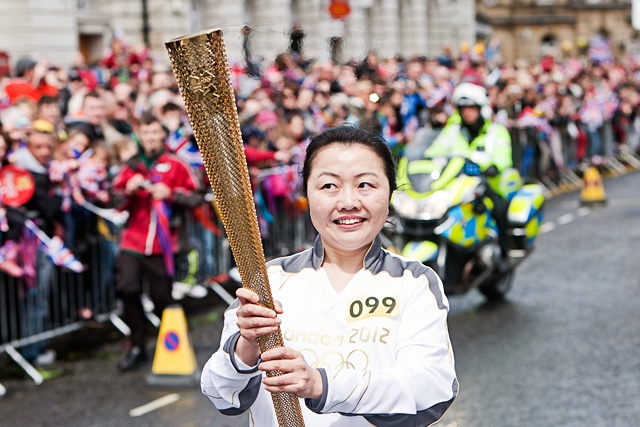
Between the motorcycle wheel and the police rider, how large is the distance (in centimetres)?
99

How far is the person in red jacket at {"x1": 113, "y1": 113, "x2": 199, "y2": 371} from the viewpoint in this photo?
8.08 metres

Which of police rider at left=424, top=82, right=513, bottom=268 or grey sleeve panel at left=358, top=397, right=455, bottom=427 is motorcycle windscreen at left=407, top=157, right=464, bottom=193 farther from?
grey sleeve panel at left=358, top=397, right=455, bottom=427

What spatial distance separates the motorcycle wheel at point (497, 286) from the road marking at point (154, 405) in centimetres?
359

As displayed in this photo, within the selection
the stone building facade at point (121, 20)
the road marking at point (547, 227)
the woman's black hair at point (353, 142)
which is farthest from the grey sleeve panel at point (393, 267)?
the road marking at point (547, 227)

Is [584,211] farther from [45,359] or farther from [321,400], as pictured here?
[321,400]

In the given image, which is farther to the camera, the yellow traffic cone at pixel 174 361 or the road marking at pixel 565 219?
the road marking at pixel 565 219

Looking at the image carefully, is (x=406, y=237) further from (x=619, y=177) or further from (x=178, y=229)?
(x=619, y=177)

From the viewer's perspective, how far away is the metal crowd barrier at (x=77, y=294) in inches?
324

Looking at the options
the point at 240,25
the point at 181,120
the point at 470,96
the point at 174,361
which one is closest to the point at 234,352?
the point at 240,25

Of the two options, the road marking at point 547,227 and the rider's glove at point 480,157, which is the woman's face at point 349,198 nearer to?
the rider's glove at point 480,157

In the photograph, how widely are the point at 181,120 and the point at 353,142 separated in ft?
25.1


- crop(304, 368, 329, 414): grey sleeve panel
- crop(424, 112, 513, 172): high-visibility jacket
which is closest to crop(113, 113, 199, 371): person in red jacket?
crop(424, 112, 513, 172): high-visibility jacket

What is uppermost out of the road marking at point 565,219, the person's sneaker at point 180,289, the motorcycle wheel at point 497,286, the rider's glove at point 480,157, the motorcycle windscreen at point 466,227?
the rider's glove at point 480,157

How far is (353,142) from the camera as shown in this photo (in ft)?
9.59
